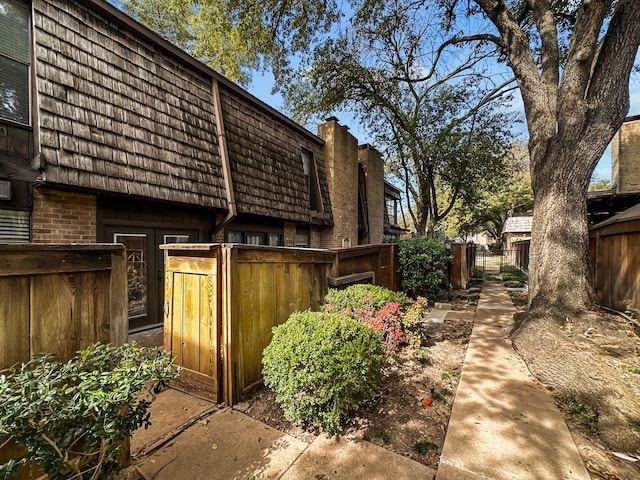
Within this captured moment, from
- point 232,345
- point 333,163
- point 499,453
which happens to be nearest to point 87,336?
point 232,345

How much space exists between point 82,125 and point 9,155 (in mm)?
962

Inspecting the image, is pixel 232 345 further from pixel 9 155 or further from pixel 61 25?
pixel 61 25

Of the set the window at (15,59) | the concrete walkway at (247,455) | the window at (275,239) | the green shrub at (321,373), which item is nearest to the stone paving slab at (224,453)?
the concrete walkway at (247,455)

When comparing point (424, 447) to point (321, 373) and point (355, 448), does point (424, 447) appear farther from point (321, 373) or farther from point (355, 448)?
point (321, 373)

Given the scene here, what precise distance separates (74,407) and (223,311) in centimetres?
163

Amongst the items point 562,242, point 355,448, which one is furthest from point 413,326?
point 562,242

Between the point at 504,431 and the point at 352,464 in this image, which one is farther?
the point at 504,431

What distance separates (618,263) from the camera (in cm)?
477

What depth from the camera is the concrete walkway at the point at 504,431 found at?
2037 mm

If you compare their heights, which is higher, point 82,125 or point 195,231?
point 82,125

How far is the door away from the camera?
16.7 feet

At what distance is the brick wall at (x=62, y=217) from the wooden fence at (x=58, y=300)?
3.27 metres

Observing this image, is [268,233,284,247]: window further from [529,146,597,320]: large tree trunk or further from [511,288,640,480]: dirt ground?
[511,288,640,480]: dirt ground

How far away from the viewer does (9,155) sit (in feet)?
11.8
